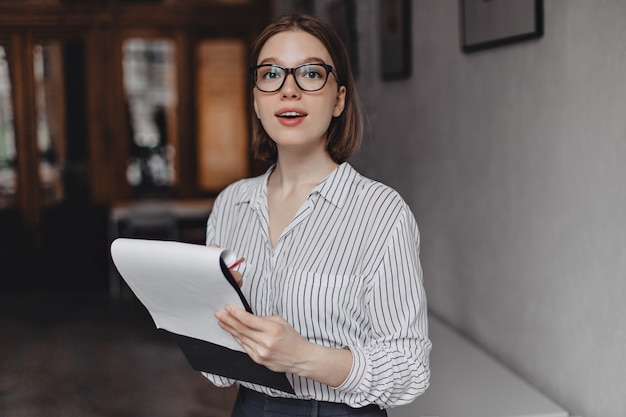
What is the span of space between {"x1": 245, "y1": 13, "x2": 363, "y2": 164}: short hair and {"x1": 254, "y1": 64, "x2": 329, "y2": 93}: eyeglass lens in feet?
0.19

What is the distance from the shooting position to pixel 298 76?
1.47 m

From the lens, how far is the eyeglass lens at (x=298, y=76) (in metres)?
1.46

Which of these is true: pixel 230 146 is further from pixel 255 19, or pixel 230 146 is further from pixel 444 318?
pixel 444 318

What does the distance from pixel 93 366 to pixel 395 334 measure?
4.37 m

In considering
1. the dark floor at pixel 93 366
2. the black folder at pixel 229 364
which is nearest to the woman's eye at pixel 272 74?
the black folder at pixel 229 364

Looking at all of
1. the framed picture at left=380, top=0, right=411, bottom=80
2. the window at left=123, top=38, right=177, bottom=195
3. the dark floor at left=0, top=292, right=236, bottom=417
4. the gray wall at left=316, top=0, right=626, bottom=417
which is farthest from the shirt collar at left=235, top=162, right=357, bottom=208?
the window at left=123, top=38, right=177, bottom=195

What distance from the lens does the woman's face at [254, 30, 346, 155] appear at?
1.46m

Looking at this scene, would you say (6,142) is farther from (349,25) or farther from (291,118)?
(291,118)

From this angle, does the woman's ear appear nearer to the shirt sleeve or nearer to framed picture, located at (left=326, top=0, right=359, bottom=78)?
the shirt sleeve

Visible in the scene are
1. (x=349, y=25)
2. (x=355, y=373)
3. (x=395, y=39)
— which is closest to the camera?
(x=355, y=373)

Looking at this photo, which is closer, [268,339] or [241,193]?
[268,339]

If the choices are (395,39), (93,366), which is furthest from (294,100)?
(93,366)

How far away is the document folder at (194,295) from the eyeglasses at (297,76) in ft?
1.25

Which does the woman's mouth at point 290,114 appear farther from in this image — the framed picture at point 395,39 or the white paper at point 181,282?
the framed picture at point 395,39
